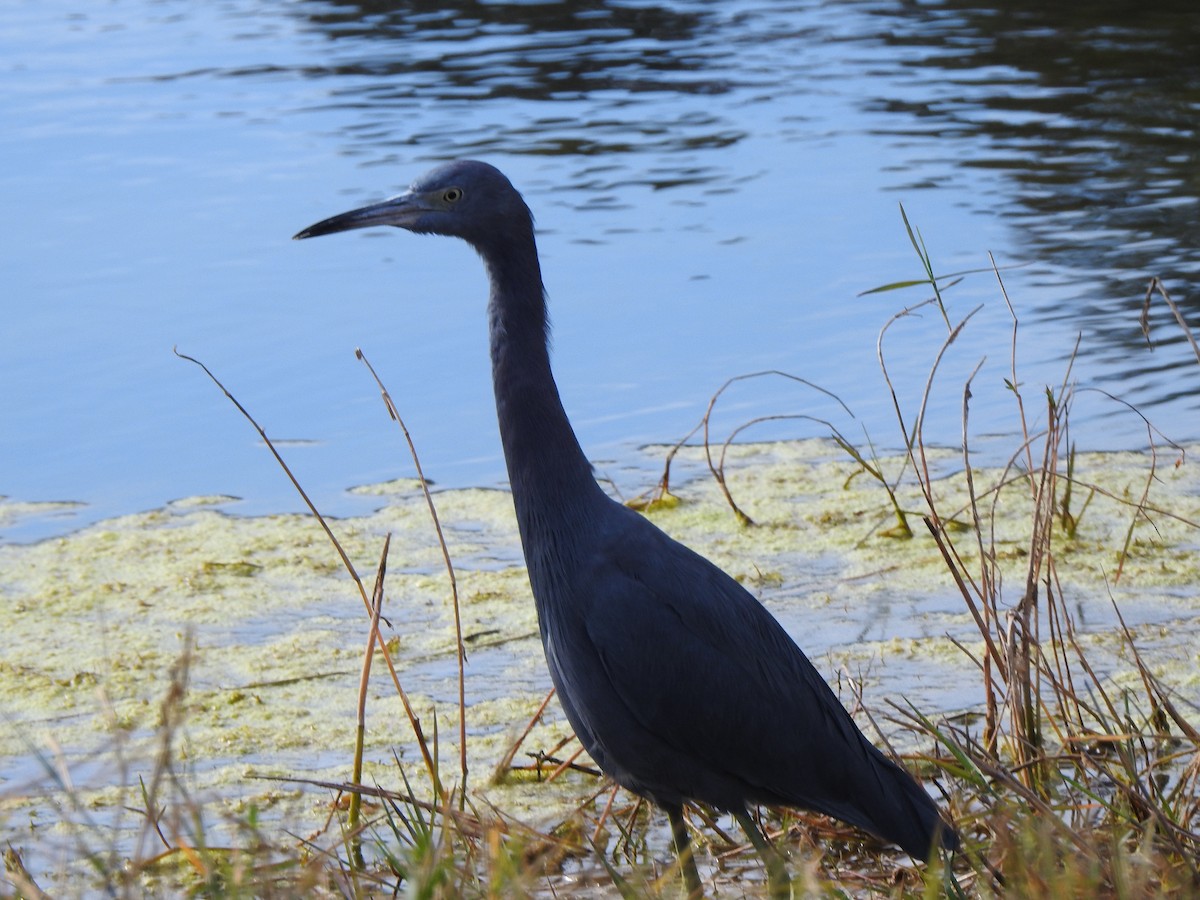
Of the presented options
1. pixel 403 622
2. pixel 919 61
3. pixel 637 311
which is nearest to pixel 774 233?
pixel 637 311

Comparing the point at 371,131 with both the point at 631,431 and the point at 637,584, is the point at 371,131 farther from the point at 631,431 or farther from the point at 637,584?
the point at 637,584

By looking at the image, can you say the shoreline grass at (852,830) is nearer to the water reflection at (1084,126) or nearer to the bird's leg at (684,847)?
the bird's leg at (684,847)

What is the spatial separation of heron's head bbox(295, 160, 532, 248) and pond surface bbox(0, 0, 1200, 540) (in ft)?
7.56

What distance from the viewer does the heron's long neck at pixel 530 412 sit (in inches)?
131

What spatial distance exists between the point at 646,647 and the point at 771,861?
492mm

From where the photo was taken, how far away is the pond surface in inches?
247

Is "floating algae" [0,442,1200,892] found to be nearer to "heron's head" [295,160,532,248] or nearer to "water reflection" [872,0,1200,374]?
"heron's head" [295,160,532,248]

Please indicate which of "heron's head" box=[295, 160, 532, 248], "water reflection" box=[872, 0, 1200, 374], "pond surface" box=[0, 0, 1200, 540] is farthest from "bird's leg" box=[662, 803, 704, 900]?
"water reflection" box=[872, 0, 1200, 374]

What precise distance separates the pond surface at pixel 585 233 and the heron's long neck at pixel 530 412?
92.2 inches

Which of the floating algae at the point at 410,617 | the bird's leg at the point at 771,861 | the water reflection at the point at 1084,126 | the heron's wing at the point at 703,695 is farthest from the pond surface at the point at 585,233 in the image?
the bird's leg at the point at 771,861

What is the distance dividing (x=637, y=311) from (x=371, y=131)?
3876mm

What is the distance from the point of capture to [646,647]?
3.19 m

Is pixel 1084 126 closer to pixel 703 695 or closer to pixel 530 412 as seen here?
pixel 530 412

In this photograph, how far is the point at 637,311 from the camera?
288 inches
